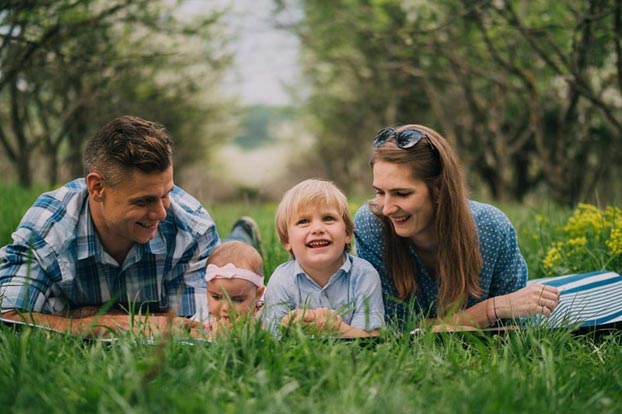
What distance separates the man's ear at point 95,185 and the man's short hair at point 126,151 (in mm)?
29

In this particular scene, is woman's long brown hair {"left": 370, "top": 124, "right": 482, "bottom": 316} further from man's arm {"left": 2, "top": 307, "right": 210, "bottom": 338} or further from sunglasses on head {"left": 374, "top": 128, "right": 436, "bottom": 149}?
man's arm {"left": 2, "top": 307, "right": 210, "bottom": 338}

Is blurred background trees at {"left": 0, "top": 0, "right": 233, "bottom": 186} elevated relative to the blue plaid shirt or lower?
elevated

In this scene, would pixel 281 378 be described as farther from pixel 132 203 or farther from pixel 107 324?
pixel 132 203

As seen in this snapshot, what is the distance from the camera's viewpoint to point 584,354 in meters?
2.96

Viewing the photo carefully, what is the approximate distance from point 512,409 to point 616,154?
12.6 m

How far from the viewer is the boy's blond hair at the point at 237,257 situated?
3.58 m

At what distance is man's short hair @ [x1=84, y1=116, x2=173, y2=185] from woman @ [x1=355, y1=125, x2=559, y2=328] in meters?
1.17

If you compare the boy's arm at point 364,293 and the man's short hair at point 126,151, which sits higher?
the man's short hair at point 126,151

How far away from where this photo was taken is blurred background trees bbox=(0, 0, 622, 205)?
680 centimetres

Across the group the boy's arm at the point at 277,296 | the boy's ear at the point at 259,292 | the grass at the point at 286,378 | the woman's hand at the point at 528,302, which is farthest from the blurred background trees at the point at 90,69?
the woman's hand at the point at 528,302

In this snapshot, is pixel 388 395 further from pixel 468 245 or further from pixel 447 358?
pixel 468 245

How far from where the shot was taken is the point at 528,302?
11.3ft

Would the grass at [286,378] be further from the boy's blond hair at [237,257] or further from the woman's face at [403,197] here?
the boy's blond hair at [237,257]

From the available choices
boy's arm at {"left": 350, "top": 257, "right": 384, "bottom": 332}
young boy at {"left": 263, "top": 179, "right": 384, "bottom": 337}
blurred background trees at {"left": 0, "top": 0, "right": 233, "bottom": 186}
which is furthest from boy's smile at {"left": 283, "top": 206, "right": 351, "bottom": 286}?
blurred background trees at {"left": 0, "top": 0, "right": 233, "bottom": 186}
